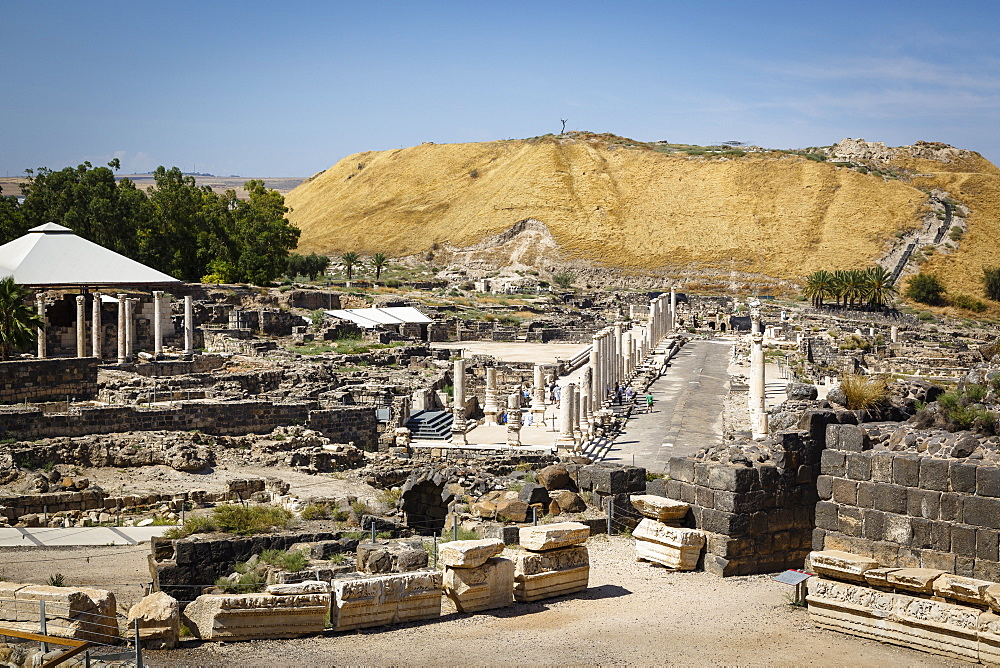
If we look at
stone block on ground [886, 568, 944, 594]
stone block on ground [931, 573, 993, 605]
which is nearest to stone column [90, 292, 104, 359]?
stone block on ground [886, 568, 944, 594]

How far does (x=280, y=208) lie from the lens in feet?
259

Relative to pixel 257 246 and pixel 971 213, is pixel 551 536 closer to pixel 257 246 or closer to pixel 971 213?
pixel 257 246

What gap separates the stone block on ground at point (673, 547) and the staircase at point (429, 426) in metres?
15.5

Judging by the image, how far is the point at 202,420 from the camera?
72.3 ft

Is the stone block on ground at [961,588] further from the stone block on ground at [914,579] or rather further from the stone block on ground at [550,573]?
the stone block on ground at [550,573]

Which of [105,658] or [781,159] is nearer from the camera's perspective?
[105,658]

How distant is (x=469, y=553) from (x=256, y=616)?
6.09 ft

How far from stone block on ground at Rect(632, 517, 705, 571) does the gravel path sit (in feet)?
2.68

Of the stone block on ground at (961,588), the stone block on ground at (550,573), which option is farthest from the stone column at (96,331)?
the stone block on ground at (961,588)

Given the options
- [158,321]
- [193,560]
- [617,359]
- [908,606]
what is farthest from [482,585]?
[617,359]

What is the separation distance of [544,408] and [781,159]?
109m

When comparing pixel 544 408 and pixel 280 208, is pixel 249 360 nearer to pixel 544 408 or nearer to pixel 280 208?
pixel 544 408

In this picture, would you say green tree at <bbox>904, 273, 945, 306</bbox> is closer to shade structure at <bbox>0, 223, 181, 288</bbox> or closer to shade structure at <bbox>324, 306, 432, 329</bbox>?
shade structure at <bbox>324, 306, 432, 329</bbox>

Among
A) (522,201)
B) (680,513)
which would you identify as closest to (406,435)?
(680,513)
